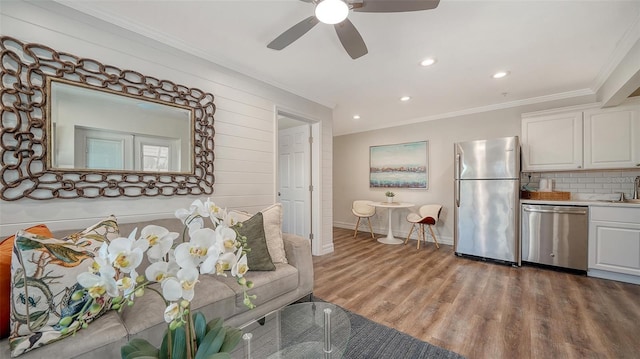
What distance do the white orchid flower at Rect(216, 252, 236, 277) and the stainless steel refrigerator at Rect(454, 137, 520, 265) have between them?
3839 mm

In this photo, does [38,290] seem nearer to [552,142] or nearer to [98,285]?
[98,285]

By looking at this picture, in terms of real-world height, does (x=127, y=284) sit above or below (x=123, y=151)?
below

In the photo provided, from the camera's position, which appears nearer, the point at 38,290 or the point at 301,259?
the point at 38,290

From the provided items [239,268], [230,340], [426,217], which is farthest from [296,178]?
[239,268]

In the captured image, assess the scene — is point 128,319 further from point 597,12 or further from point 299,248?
point 597,12

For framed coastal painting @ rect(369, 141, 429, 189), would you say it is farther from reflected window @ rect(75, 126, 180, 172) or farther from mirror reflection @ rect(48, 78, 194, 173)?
reflected window @ rect(75, 126, 180, 172)

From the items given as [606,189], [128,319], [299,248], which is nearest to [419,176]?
[606,189]

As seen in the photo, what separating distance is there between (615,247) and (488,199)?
130 centimetres

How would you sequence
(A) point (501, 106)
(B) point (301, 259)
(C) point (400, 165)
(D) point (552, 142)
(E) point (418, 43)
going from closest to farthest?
(B) point (301, 259)
(E) point (418, 43)
(D) point (552, 142)
(A) point (501, 106)
(C) point (400, 165)

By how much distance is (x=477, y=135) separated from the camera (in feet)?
13.6

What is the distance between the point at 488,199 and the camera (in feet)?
11.4

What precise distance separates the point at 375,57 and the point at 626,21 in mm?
1927

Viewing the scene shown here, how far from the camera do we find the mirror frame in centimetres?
152

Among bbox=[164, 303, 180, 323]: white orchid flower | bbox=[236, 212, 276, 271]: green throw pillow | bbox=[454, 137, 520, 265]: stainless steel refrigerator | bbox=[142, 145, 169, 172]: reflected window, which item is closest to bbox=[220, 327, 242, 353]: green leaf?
bbox=[164, 303, 180, 323]: white orchid flower
